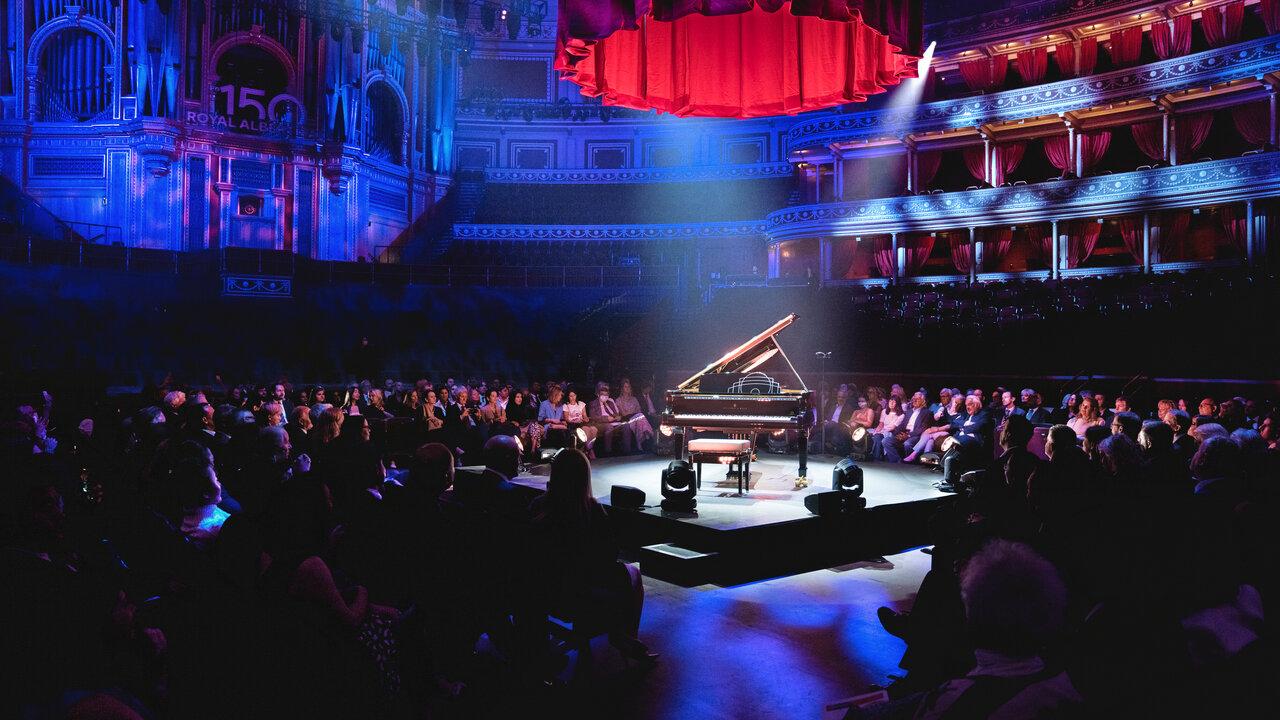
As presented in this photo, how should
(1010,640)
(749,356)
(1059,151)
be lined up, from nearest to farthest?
1. (1010,640)
2. (749,356)
3. (1059,151)

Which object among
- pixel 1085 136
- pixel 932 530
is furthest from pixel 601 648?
pixel 1085 136

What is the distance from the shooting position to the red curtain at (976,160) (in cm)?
2089

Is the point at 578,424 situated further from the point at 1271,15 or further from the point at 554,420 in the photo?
the point at 1271,15

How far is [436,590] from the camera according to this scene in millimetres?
3189

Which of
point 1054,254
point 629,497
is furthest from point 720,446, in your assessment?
point 1054,254

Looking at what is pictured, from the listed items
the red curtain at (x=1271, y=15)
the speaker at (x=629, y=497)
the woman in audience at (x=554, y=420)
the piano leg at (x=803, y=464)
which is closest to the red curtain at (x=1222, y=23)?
the red curtain at (x=1271, y=15)

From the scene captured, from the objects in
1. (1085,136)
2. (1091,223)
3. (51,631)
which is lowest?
(51,631)

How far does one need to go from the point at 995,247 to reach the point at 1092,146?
10.4ft

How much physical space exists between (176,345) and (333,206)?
22.6ft

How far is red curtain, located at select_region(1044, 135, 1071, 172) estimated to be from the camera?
19.5m

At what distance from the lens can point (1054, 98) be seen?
60.8 ft

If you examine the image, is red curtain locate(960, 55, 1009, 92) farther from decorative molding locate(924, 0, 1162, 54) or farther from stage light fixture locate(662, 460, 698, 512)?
stage light fixture locate(662, 460, 698, 512)

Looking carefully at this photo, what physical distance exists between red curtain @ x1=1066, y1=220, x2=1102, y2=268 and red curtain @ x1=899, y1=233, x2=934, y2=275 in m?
3.17

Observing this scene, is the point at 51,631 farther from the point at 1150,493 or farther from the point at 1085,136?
the point at 1085,136
